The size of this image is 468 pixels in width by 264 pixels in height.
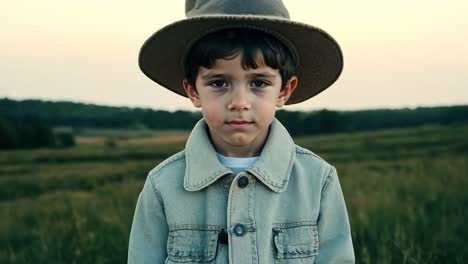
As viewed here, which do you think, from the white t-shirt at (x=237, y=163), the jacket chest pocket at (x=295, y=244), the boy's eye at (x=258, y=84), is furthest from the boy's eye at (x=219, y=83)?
the jacket chest pocket at (x=295, y=244)

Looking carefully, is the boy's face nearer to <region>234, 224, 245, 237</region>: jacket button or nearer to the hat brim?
the hat brim

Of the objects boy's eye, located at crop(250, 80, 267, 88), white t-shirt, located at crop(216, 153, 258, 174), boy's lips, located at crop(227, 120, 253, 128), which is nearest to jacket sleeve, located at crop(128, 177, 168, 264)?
white t-shirt, located at crop(216, 153, 258, 174)

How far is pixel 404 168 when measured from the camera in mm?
8906

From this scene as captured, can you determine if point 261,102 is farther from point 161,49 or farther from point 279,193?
point 161,49

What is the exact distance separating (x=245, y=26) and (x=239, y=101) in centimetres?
34

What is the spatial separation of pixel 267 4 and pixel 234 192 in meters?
0.79

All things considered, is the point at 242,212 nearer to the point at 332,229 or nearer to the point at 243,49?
the point at 332,229

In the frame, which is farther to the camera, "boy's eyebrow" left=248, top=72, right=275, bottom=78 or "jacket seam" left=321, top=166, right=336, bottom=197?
"jacket seam" left=321, top=166, right=336, bottom=197

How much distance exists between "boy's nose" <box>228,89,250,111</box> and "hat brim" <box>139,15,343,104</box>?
29 centimetres

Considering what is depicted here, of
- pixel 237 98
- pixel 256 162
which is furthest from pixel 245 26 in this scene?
pixel 256 162

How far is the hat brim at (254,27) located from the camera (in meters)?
2.47

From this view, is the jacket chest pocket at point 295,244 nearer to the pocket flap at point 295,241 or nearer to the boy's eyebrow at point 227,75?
the pocket flap at point 295,241

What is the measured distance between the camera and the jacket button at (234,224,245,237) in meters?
2.46

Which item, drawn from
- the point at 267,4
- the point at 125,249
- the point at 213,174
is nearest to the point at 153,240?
the point at 213,174
